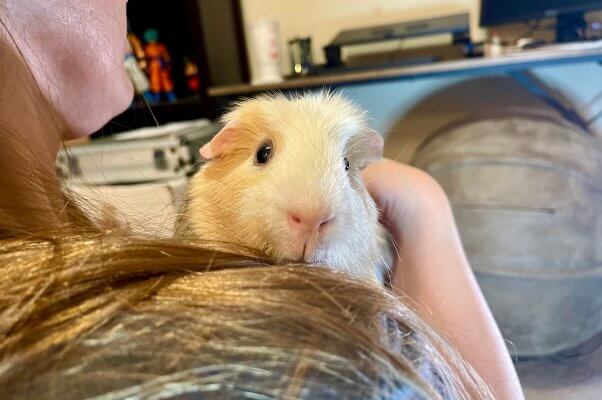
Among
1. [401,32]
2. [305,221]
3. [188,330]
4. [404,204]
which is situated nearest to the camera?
[188,330]

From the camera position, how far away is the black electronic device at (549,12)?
1.97m

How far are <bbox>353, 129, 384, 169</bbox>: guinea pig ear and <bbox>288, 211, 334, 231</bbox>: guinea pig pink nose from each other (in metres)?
0.26

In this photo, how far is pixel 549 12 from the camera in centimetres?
201

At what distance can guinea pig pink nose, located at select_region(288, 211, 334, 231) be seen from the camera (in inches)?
21.0

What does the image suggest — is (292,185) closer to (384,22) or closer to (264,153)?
(264,153)

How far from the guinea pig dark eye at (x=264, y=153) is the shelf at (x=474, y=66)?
4.53 feet

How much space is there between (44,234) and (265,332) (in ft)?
0.63

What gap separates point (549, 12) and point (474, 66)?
1.47ft

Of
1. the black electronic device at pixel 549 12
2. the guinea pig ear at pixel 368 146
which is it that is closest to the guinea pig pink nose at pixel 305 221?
the guinea pig ear at pixel 368 146

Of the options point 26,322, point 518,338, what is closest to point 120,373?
point 26,322

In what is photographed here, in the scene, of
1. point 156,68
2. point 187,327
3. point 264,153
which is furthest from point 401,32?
point 187,327

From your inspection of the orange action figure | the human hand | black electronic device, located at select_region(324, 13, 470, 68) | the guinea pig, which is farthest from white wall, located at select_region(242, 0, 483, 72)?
the guinea pig

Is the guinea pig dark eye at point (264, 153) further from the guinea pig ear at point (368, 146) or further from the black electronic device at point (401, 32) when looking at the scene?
the black electronic device at point (401, 32)

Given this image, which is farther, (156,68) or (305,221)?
(156,68)
